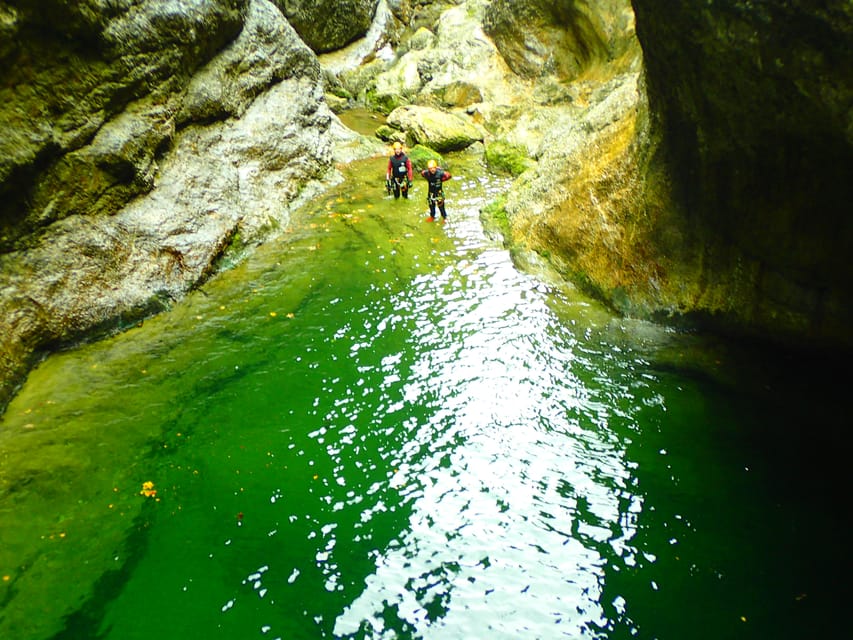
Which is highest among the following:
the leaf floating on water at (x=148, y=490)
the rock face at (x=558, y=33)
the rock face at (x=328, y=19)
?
the rock face at (x=328, y=19)

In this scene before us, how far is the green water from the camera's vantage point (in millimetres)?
5023

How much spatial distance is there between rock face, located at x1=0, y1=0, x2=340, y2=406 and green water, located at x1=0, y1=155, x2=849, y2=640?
104 cm

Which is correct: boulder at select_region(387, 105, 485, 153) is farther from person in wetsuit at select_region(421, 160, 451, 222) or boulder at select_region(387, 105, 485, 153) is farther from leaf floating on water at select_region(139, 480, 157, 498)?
leaf floating on water at select_region(139, 480, 157, 498)

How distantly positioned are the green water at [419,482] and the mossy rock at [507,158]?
28.5 ft

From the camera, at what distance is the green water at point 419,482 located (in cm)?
502

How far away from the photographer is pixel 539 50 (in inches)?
852

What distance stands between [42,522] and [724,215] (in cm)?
961

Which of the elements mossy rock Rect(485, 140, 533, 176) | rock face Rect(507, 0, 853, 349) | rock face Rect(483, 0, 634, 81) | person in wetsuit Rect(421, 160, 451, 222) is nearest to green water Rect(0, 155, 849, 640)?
rock face Rect(507, 0, 853, 349)

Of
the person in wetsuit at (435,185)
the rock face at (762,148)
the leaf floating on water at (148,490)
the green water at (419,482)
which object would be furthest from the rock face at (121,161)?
the rock face at (762,148)

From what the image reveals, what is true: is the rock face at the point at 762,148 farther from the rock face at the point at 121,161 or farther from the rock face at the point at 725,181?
the rock face at the point at 121,161

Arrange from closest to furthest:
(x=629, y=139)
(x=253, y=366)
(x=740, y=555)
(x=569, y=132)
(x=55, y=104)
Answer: (x=740, y=555) < (x=253, y=366) < (x=55, y=104) < (x=629, y=139) < (x=569, y=132)

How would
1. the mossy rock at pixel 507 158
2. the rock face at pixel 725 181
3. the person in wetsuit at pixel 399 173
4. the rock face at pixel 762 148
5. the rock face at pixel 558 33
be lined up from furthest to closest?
1. the rock face at pixel 558 33
2. the mossy rock at pixel 507 158
3. the person in wetsuit at pixel 399 173
4. the rock face at pixel 725 181
5. the rock face at pixel 762 148

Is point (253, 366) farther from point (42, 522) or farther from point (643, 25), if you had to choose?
point (643, 25)

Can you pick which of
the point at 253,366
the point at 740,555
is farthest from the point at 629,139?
the point at 253,366
